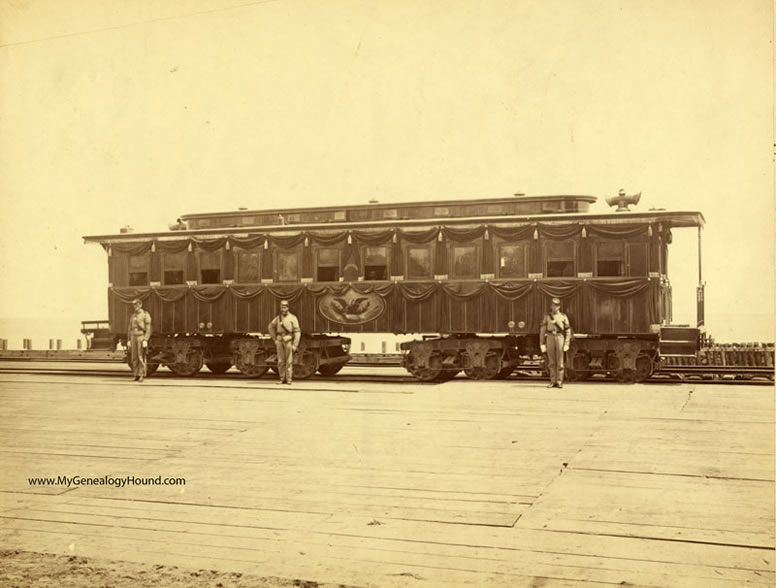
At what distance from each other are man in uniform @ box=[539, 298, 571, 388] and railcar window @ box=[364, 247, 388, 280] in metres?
4.05

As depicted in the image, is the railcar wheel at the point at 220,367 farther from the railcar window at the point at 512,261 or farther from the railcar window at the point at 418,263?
the railcar window at the point at 512,261

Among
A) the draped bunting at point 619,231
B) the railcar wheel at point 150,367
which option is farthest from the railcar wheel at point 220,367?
the draped bunting at point 619,231

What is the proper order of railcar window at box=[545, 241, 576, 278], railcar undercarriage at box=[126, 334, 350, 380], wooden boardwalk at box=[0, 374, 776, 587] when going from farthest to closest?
1. railcar undercarriage at box=[126, 334, 350, 380]
2. railcar window at box=[545, 241, 576, 278]
3. wooden boardwalk at box=[0, 374, 776, 587]

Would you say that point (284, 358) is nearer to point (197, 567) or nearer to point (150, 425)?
point (150, 425)

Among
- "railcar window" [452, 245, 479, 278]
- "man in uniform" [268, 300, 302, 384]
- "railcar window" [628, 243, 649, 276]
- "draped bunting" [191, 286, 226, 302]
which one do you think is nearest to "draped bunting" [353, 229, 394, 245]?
"railcar window" [452, 245, 479, 278]

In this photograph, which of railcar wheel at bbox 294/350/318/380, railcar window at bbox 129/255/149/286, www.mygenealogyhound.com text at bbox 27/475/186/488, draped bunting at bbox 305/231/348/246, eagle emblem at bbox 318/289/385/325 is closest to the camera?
www.mygenealogyhound.com text at bbox 27/475/186/488

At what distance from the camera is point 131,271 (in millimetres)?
20594

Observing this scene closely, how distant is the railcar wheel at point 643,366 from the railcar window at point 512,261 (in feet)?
9.48

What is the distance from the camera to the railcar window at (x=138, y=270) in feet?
67.2

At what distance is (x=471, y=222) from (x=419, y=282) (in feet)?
5.67

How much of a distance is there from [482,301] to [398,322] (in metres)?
Answer: 1.93

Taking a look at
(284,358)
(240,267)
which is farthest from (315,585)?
(240,267)

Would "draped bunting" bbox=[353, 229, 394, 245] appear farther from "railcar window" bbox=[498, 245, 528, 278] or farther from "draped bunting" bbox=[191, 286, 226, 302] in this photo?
"draped bunting" bbox=[191, 286, 226, 302]

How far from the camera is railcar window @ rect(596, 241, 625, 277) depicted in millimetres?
16922
